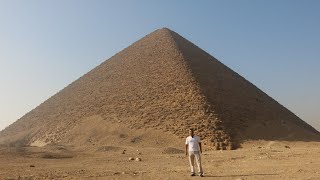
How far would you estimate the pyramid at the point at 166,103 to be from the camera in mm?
35656

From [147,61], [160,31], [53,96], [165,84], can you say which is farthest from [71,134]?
[160,31]

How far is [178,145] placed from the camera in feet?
104

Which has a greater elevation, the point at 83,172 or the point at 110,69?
the point at 110,69

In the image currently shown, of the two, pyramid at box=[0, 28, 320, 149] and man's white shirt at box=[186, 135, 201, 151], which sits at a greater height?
pyramid at box=[0, 28, 320, 149]

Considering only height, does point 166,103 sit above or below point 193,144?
above

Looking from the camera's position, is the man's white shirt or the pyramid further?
the pyramid

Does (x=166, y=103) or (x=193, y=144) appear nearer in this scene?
(x=193, y=144)

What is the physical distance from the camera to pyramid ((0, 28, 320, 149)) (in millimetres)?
35656

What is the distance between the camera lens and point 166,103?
130 ft

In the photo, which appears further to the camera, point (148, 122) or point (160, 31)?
point (160, 31)

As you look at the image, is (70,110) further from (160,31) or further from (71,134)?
(160,31)

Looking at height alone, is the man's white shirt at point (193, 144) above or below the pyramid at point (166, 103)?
below

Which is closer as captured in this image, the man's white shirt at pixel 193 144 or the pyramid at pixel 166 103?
the man's white shirt at pixel 193 144

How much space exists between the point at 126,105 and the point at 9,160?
20.9 m
